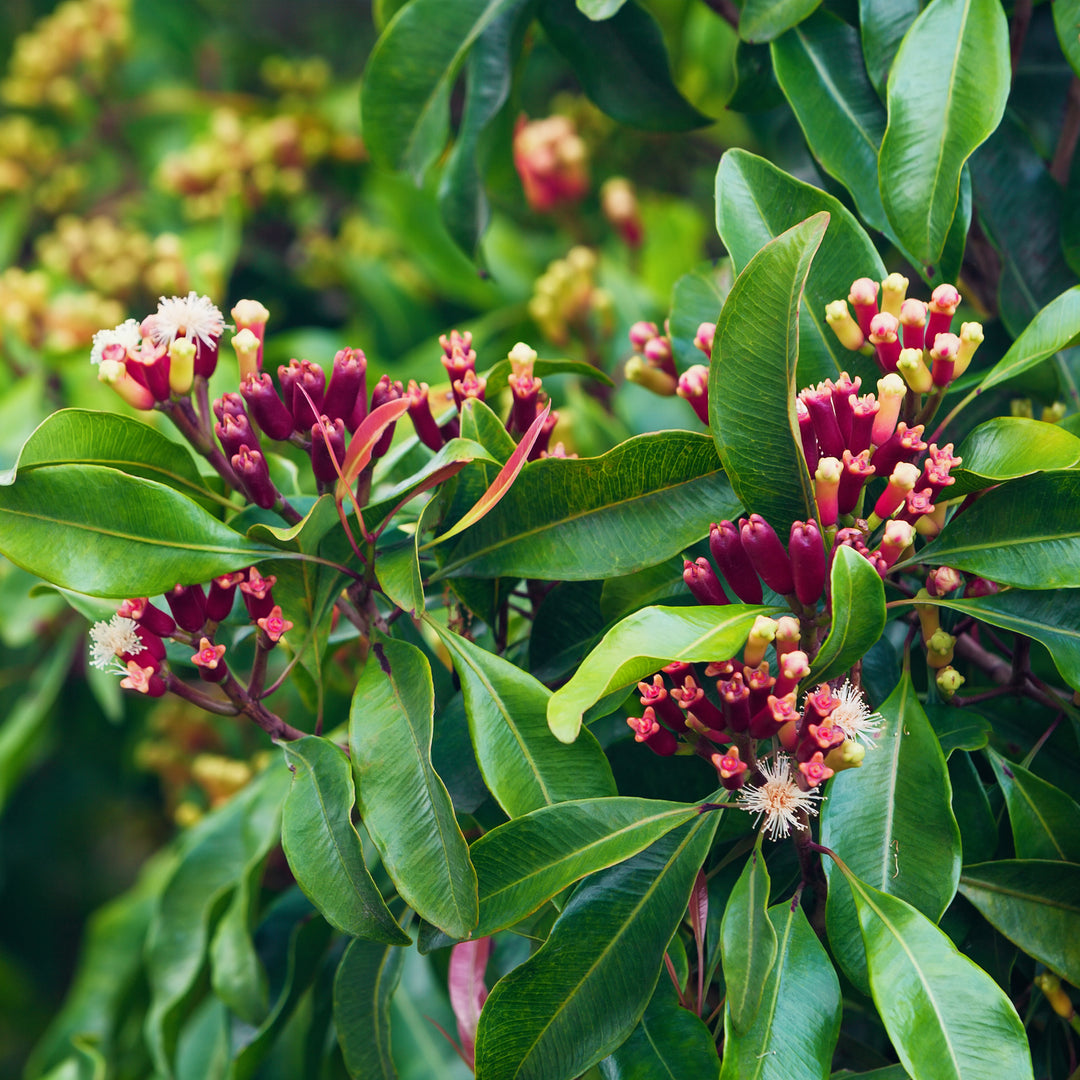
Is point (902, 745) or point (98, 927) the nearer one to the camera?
point (902, 745)

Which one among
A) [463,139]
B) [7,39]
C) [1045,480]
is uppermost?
[7,39]

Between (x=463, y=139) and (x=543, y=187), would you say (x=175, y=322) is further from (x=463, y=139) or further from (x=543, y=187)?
(x=543, y=187)

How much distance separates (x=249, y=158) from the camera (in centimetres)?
183

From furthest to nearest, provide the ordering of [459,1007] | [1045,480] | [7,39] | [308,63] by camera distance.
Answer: [7,39] → [308,63] → [459,1007] → [1045,480]

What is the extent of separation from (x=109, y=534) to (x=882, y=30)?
1.96 feet

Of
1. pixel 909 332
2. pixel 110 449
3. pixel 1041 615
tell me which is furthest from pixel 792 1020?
pixel 110 449

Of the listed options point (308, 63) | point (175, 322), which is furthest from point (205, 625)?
point (308, 63)

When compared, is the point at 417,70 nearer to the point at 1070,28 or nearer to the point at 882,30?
the point at 882,30

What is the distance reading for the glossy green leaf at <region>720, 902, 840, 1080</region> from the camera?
50cm

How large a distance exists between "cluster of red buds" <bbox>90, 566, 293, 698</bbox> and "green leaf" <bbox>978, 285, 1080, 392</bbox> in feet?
1.43

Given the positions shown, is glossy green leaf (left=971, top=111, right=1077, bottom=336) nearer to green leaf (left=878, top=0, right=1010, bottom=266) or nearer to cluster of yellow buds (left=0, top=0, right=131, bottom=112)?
green leaf (left=878, top=0, right=1010, bottom=266)

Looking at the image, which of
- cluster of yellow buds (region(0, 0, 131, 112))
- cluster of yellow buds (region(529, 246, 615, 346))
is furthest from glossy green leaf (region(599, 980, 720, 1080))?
cluster of yellow buds (region(0, 0, 131, 112))

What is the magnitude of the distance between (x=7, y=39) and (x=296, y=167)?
917 mm

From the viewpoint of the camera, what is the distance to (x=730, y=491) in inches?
23.0
